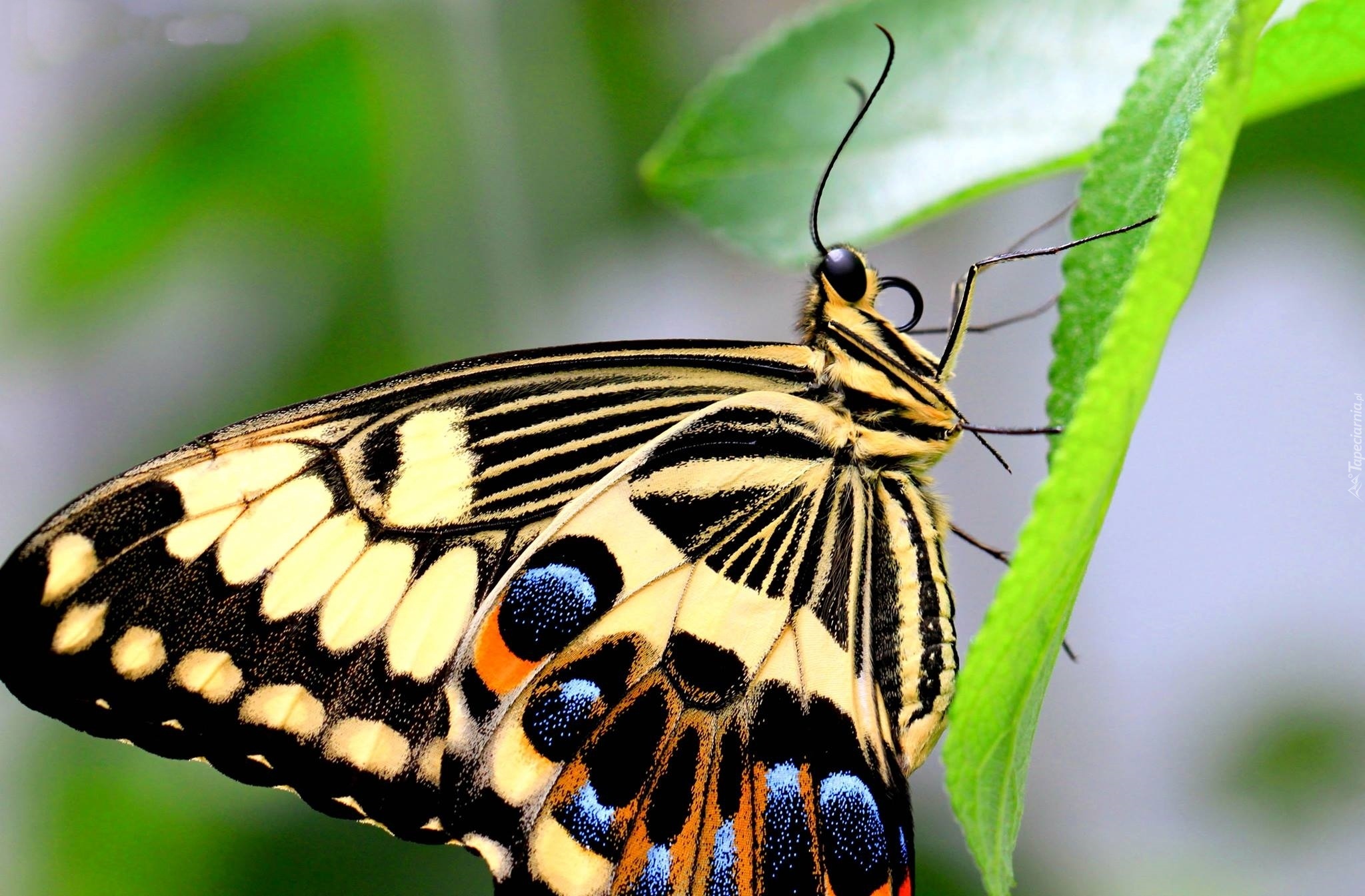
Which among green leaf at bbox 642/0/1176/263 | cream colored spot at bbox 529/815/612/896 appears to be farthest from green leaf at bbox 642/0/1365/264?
cream colored spot at bbox 529/815/612/896

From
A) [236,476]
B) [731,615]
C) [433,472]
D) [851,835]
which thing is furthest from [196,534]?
[851,835]

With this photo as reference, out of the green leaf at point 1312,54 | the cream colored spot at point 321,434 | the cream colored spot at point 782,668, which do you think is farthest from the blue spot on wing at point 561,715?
the green leaf at point 1312,54

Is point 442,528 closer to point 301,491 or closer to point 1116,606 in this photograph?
point 301,491

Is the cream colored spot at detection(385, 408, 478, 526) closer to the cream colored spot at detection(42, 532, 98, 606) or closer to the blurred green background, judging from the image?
the cream colored spot at detection(42, 532, 98, 606)

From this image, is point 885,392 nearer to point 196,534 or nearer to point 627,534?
point 627,534

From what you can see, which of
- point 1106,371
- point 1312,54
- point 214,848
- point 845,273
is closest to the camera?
point 1106,371

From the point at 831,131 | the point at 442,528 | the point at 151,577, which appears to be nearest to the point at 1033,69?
the point at 831,131
